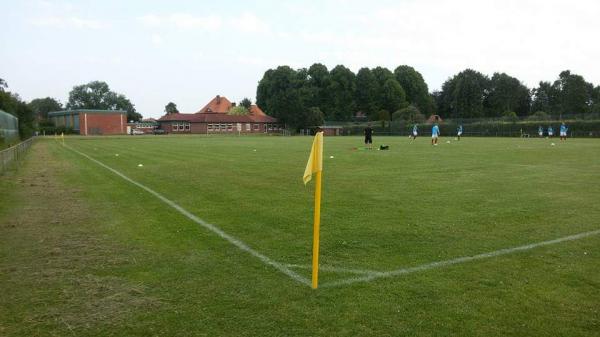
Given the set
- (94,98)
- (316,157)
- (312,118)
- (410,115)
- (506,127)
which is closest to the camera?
(316,157)

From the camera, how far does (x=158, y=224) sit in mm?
8180

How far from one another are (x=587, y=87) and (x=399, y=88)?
41182 millimetres

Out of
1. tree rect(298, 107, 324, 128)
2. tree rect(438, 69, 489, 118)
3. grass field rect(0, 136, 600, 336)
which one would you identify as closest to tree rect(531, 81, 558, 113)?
tree rect(438, 69, 489, 118)

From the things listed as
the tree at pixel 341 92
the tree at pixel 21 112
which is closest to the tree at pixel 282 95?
the tree at pixel 341 92

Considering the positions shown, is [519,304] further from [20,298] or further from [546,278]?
[20,298]

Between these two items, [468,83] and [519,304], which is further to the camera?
[468,83]

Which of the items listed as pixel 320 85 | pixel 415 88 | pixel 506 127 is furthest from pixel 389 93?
pixel 506 127

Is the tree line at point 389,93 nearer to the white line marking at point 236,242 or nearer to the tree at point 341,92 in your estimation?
the tree at point 341,92

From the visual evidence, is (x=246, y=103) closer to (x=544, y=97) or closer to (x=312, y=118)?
(x=312, y=118)

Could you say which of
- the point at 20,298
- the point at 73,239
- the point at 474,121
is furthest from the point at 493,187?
the point at 474,121

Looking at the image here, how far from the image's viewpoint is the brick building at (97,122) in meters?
93.2

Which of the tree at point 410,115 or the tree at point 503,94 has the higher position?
the tree at point 503,94

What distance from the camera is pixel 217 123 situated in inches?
4144

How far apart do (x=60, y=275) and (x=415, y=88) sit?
115058 millimetres
